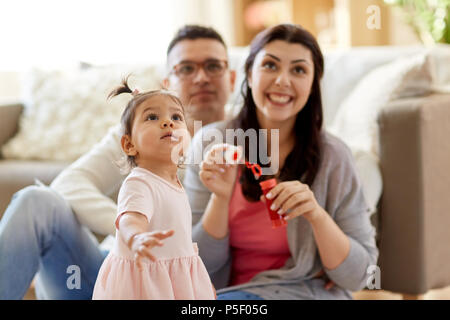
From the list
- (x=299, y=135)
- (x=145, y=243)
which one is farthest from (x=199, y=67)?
(x=145, y=243)

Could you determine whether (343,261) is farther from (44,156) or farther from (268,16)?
(268,16)

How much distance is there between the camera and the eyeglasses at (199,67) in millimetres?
1093

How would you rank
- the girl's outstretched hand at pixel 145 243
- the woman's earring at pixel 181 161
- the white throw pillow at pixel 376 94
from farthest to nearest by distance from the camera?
the white throw pillow at pixel 376 94
the woman's earring at pixel 181 161
the girl's outstretched hand at pixel 145 243

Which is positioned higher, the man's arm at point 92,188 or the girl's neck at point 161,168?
the girl's neck at point 161,168

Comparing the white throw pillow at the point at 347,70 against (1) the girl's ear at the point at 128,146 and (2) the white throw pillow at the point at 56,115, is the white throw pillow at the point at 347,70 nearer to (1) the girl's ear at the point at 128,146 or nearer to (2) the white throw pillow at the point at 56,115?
(2) the white throw pillow at the point at 56,115

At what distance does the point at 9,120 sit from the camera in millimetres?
2082

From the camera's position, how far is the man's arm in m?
0.93

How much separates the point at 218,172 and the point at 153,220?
0.83ft

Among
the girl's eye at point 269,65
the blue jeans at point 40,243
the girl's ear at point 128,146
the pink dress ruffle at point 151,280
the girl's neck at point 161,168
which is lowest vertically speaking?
the blue jeans at point 40,243

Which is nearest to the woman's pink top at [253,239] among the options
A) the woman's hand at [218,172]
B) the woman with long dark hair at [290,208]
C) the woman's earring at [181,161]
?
the woman with long dark hair at [290,208]

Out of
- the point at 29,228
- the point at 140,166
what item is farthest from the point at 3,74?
the point at 140,166

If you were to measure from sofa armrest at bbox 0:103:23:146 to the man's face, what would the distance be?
3.85ft

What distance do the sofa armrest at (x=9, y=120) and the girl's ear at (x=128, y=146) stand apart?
5.28 ft

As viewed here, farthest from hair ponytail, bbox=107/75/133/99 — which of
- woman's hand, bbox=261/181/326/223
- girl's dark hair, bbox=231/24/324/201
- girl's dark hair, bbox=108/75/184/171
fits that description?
girl's dark hair, bbox=231/24/324/201
